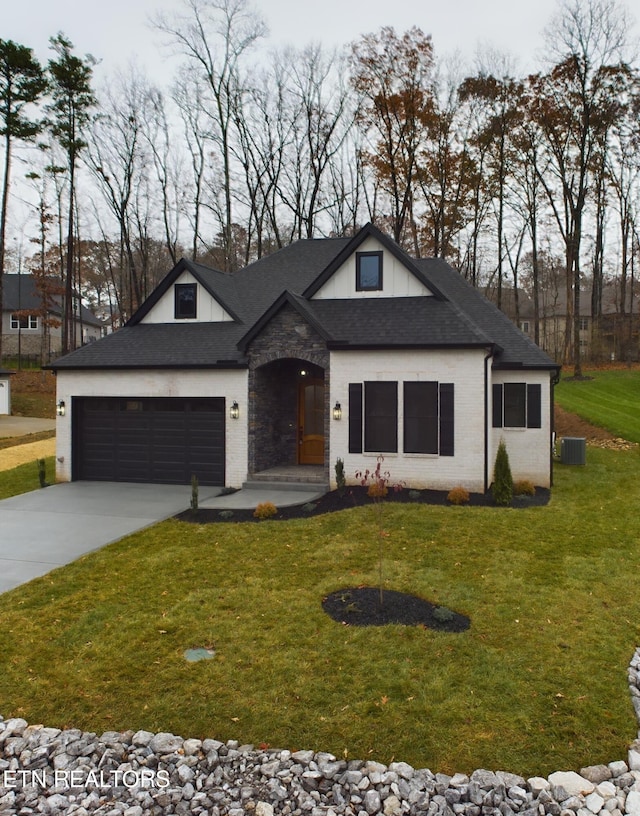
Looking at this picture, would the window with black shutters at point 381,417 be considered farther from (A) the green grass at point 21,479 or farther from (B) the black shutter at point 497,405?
(A) the green grass at point 21,479

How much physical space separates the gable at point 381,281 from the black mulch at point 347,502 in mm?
5263

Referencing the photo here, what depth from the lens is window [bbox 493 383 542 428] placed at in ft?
45.7

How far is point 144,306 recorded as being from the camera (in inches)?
646

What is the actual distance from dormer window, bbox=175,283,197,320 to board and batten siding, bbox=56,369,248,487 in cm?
251

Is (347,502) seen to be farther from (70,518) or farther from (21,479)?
(21,479)

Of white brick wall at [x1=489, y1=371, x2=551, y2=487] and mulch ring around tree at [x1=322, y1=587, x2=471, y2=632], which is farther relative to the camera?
white brick wall at [x1=489, y1=371, x2=551, y2=487]

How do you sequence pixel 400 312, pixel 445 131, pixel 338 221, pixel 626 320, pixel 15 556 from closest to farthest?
pixel 15 556
pixel 400 312
pixel 445 131
pixel 338 221
pixel 626 320

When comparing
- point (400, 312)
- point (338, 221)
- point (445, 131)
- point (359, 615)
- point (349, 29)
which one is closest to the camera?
point (359, 615)

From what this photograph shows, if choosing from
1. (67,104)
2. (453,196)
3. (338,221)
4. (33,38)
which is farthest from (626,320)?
(33,38)

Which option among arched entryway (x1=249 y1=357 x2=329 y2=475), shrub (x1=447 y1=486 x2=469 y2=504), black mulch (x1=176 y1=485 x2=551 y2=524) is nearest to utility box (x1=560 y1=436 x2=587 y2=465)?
black mulch (x1=176 y1=485 x2=551 y2=524)

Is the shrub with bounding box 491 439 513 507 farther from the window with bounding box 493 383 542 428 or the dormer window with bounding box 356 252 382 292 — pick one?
the dormer window with bounding box 356 252 382 292

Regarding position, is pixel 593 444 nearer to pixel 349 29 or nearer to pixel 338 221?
pixel 338 221

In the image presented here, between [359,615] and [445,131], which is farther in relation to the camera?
[445,131]

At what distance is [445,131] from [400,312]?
58.1 ft
